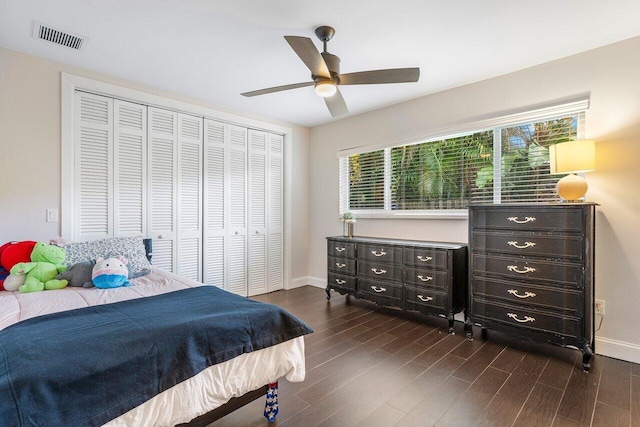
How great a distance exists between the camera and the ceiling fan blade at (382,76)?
2.20 meters

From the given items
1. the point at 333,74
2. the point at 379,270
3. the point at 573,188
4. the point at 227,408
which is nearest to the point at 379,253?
the point at 379,270

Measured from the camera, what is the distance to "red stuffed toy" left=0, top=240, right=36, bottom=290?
236 cm

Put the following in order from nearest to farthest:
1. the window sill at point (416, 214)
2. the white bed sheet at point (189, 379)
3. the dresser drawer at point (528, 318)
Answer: the white bed sheet at point (189, 379) → the dresser drawer at point (528, 318) → the window sill at point (416, 214)

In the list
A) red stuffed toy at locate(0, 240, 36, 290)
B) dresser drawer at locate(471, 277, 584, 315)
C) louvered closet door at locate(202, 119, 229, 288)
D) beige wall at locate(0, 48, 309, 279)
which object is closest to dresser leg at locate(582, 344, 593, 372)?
dresser drawer at locate(471, 277, 584, 315)

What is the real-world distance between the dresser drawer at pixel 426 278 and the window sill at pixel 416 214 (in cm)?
68

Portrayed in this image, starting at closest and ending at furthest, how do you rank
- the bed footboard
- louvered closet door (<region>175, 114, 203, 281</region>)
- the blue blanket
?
the blue blanket
the bed footboard
louvered closet door (<region>175, 114, 203, 281</region>)

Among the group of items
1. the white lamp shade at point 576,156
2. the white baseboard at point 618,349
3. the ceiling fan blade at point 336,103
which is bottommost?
the white baseboard at point 618,349

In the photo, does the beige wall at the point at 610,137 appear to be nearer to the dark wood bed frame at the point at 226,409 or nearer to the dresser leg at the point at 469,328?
the dresser leg at the point at 469,328

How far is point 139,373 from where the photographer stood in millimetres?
1244

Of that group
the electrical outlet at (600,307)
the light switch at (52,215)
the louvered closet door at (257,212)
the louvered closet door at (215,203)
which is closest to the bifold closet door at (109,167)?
the light switch at (52,215)

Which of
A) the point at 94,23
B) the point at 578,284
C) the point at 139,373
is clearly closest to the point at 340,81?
the point at 94,23

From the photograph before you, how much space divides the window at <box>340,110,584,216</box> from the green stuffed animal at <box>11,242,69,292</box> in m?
3.26

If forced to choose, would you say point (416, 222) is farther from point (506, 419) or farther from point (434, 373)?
point (506, 419)

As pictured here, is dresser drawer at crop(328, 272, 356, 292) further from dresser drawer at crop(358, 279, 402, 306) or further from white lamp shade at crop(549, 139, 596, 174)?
white lamp shade at crop(549, 139, 596, 174)
